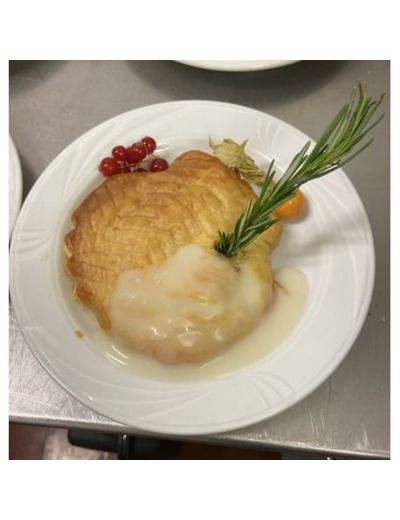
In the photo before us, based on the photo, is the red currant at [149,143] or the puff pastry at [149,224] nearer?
the puff pastry at [149,224]

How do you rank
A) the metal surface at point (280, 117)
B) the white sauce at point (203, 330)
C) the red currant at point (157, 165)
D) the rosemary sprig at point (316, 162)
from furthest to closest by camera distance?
the red currant at point (157, 165)
the metal surface at point (280, 117)
the white sauce at point (203, 330)
the rosemary sprig at point (316, 162)

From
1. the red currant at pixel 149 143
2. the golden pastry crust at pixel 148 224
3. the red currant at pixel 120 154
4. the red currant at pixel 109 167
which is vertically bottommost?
the golden pastry crust at pixel 148 224

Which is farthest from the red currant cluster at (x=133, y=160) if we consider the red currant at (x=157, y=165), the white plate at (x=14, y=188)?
the white plate at (x=14, y=188)

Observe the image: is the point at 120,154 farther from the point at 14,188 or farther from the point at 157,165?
the point at 14,188

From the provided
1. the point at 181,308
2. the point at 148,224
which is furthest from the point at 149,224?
the point at 181,308

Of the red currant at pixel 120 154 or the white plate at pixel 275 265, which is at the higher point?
the red currant at pixel 120 154

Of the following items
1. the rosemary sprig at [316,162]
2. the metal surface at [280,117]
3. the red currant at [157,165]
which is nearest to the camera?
the rosemary sprig at [316,162]

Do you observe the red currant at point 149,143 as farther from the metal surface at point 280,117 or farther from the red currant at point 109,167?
the metal surface at point 280,117
